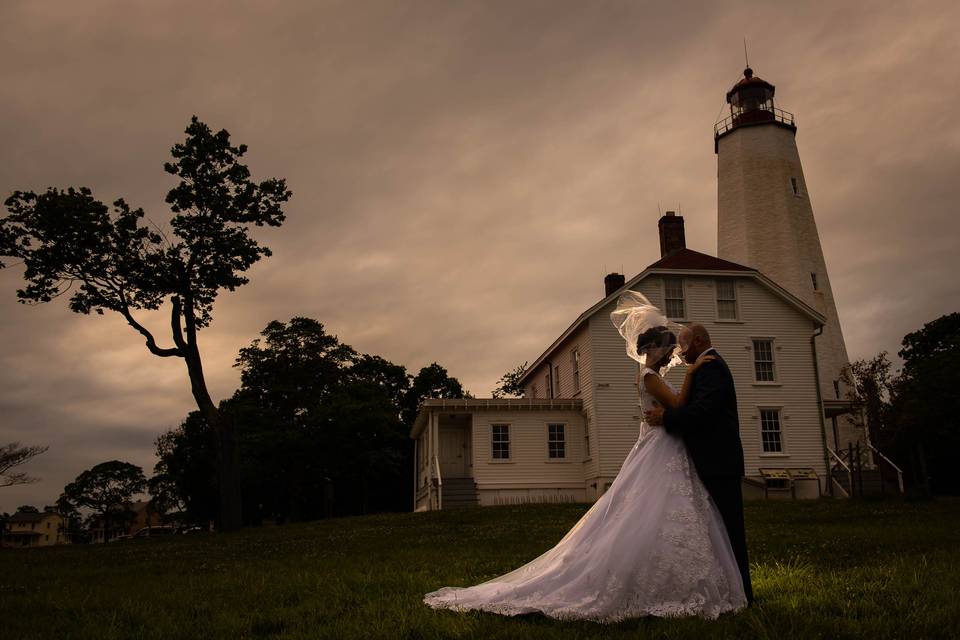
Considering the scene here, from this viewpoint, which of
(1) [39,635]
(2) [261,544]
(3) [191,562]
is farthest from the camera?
(2) [261,544]

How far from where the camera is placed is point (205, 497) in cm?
6200

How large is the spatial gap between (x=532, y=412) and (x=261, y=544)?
56.3 ft

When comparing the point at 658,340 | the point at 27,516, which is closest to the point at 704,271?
the point at 658,340

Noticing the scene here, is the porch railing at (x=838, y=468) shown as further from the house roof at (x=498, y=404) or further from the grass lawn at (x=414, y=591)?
the grass lawn at (x=414, y=591)

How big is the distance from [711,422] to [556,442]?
2729 centimetres

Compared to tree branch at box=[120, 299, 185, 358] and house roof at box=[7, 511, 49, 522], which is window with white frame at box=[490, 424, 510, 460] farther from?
house roof at box=[7, 511, 49, 522]

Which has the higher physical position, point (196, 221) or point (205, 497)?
point (196, 221)

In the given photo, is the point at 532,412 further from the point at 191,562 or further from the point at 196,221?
the point at 191,562

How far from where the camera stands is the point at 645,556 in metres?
6.04

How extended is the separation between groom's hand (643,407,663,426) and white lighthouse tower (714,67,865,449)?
3525cm

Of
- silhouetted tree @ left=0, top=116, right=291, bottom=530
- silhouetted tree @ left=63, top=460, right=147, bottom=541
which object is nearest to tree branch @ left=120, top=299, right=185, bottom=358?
silhouetted tree @ left=0, top=116, right=291, bottom=530

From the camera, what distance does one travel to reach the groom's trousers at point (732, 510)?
626cm

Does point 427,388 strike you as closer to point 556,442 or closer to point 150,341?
point 556,442

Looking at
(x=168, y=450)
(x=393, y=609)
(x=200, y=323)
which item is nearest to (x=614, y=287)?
(x=200, y=323)
